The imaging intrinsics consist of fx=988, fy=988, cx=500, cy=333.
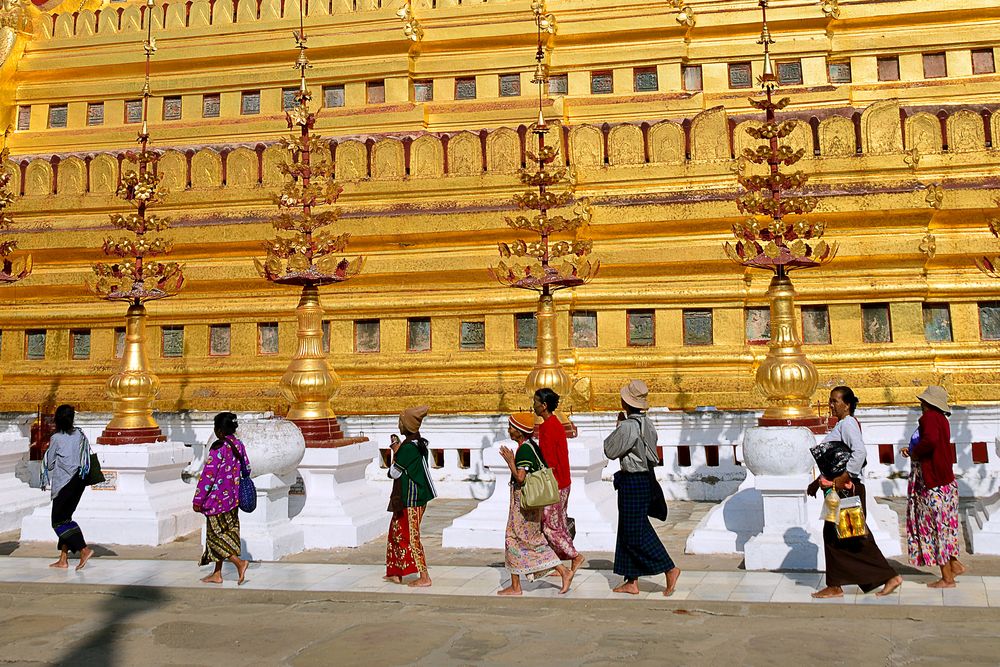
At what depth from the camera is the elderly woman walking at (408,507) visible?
849cm

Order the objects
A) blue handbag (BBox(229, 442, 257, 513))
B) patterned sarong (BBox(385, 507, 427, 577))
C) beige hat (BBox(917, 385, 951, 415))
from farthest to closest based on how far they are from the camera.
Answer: blue handbag (BBox(229, 442, 257, 513))
patterned sarong (BBox(385, 507, 427, 577))
beige hat (BBox(917, 385, 951, 415))

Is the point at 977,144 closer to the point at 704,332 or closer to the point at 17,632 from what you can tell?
the point at 704,332

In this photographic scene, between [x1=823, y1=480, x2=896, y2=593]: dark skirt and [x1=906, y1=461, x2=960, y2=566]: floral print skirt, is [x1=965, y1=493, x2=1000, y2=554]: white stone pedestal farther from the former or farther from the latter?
[x1=823, y1=480, x2=896, y2=593]: dark skirt

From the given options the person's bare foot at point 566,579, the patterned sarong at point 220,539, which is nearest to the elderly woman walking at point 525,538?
the person's bare foot at point 566,579

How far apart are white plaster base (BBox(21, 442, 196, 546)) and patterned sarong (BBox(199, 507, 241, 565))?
277 centimetres

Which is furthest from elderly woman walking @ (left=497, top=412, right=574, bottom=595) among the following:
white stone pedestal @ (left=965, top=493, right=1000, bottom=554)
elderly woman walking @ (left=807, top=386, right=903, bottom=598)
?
white stone pedestal @ (left=965, top=493, right=1000, bottom=554)

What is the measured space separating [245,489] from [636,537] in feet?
11.4

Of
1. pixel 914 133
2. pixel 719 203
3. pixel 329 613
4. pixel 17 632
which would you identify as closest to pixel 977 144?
pixel 914 133

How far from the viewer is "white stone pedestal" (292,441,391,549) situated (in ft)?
35.1

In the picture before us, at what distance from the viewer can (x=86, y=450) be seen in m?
9.80

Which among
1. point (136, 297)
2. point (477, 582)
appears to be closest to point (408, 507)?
point (477, 582)

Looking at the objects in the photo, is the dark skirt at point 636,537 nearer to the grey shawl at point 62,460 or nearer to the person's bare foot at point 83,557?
the person's bare foot at point 83,557

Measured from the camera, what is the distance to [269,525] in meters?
10.0

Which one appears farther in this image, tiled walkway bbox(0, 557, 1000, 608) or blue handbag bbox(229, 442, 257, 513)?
blue handbag bbox(229, 442, 257, 513)
